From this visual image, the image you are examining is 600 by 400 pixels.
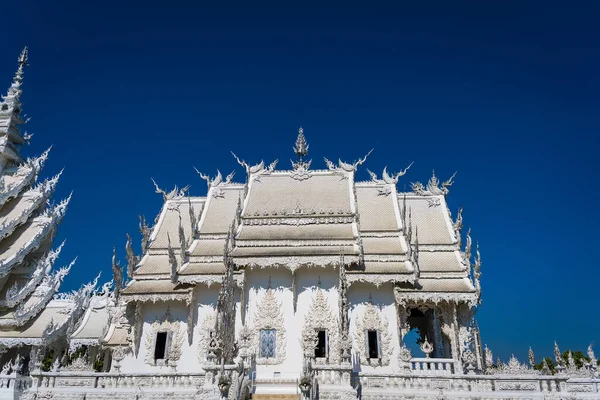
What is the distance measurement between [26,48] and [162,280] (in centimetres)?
1596

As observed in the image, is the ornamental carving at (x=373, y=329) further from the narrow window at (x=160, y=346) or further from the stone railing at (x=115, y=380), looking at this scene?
the narrow window at (x=160, y=346)

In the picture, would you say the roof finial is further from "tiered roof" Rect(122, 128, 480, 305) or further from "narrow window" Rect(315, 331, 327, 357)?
"narrow window" Rect(315, 331, 327, 357)

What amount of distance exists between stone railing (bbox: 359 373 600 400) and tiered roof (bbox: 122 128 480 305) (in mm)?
3853

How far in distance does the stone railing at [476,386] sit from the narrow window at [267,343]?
414 centimetres

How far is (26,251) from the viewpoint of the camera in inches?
724

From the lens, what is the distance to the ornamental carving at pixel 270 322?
1509 cm

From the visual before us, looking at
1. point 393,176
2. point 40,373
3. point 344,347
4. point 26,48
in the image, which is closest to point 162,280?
point 40,373

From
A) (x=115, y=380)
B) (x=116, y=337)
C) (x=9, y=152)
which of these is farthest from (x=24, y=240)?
(x=115, y=380)

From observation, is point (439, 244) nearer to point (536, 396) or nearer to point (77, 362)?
point (536, 396)

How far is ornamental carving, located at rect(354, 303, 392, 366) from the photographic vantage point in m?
15.0

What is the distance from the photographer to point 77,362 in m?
12.9

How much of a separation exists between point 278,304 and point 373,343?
11.0 feet

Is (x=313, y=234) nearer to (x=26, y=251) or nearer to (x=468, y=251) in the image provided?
(x=468, y=251)

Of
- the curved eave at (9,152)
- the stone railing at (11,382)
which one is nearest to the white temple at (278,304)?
the stone railing at (11,382)
